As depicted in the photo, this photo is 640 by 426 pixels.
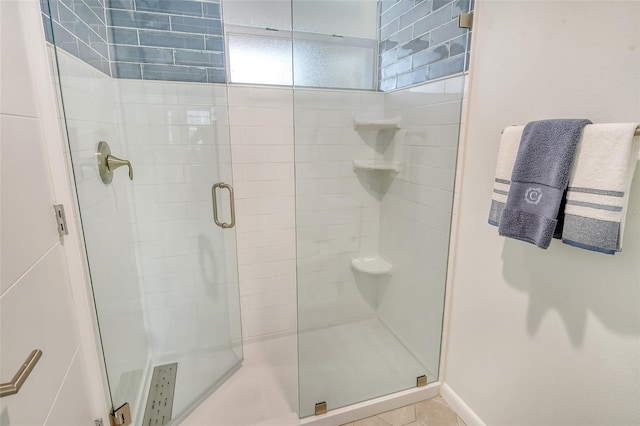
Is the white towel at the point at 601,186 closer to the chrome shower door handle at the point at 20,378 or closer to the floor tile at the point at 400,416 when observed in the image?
the floor tile at the point at 400,416

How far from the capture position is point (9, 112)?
76cm

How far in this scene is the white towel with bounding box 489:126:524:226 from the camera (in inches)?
46.0

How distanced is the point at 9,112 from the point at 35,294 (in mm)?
457

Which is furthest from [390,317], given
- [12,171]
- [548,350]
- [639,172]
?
[12,171]

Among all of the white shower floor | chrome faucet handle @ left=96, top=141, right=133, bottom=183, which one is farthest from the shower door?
the white shower floor

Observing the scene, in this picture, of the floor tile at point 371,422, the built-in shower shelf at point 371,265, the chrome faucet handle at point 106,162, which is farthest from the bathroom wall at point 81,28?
the floor tile at point 371,422

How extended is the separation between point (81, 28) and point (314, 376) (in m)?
2.02

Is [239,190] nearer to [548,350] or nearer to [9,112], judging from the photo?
[9,112]

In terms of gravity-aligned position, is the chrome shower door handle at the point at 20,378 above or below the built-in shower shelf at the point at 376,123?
below

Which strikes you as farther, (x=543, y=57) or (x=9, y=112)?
(x=543, y=57)

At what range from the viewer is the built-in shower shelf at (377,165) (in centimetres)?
204

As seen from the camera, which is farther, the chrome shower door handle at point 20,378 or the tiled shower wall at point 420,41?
the tiled shower wall at point 420,41

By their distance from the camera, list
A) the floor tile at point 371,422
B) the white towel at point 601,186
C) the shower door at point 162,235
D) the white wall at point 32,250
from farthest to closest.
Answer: the floor tile at point 371,422 → the shower door at point 162,235 → the white towel at point 601,186 → the white wall at point 32,250

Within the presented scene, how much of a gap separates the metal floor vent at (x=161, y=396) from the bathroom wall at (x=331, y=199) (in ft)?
2.65
